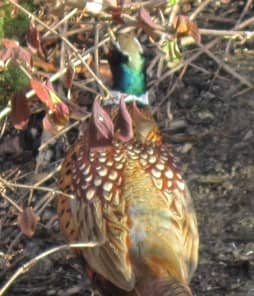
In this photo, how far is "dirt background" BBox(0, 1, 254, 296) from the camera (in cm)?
589

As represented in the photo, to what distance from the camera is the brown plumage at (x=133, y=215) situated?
197 inches

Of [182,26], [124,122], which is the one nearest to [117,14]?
[182,26]

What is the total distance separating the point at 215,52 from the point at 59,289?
2.12 m

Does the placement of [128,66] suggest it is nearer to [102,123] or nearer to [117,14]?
[117,14]

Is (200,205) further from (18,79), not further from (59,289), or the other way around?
(18,79)

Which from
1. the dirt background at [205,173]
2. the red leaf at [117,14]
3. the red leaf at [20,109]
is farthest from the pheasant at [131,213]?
the red leaf at [20,109]

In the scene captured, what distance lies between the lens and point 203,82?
7227mm

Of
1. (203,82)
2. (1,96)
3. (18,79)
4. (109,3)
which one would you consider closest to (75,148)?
(1,96)

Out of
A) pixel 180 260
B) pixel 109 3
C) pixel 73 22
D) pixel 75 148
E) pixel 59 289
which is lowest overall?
pixel 59 289

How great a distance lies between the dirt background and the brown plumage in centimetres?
45

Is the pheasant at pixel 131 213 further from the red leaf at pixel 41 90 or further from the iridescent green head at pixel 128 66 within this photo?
the red leaf at pixel 41 90

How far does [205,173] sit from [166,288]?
1.75 m

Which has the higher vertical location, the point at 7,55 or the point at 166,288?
the point at 7,55

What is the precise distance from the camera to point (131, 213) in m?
5.11
